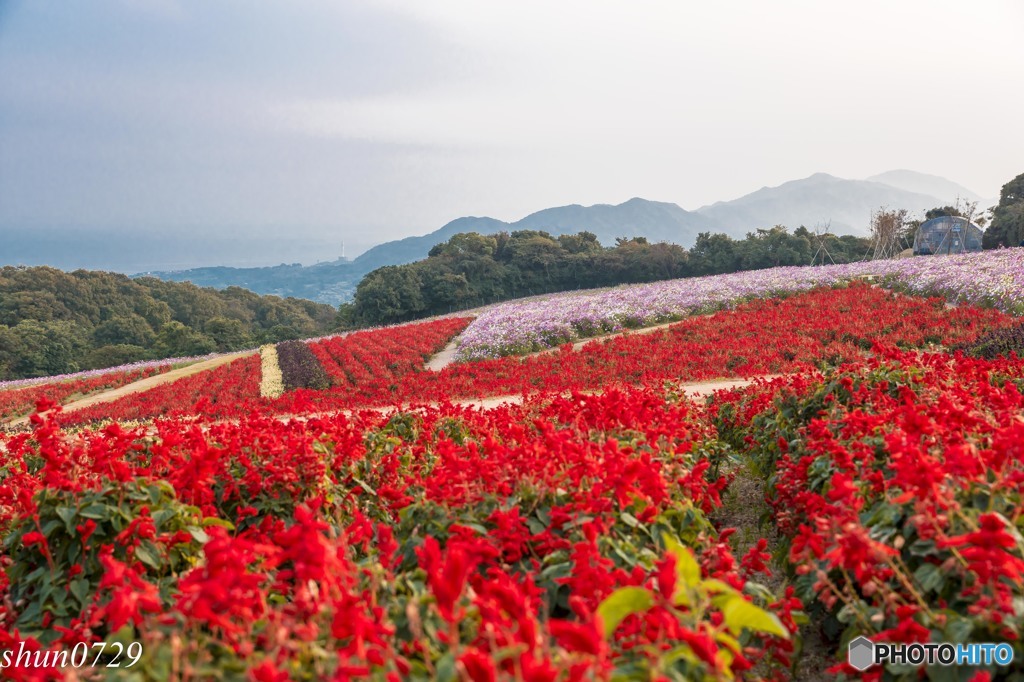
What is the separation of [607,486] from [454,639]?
1.62 m

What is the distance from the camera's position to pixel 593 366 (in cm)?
1520

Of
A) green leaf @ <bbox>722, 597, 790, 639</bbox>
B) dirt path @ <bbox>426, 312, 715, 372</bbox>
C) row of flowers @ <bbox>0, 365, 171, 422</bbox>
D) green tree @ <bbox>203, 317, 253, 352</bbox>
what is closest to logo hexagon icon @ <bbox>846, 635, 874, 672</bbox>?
green leaf @ <bbox>722, 597, 790, 639</bbox>

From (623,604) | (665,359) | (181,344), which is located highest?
(623,604)

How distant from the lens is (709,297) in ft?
78.6

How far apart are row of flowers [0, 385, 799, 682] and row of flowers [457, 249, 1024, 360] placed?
48.0 feet

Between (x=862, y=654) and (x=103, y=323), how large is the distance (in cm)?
6230

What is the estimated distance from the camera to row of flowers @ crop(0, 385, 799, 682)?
5.22ft

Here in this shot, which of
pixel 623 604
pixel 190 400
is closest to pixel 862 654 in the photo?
pixel 623 604

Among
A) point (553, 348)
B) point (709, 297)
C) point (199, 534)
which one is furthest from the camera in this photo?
point (709, 297)

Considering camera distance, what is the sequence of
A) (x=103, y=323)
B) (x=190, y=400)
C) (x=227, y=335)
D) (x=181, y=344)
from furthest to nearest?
(x=103, y=323), (x=227, y=335), (x=181, y=344), (x=190, y=400)

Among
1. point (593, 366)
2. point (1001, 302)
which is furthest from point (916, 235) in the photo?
point (593, 366)

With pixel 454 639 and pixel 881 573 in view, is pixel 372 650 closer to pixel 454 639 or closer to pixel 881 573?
pixel 454 639

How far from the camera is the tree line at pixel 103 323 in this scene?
1781 inches

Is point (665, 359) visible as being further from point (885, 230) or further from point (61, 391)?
point (885, 230)
